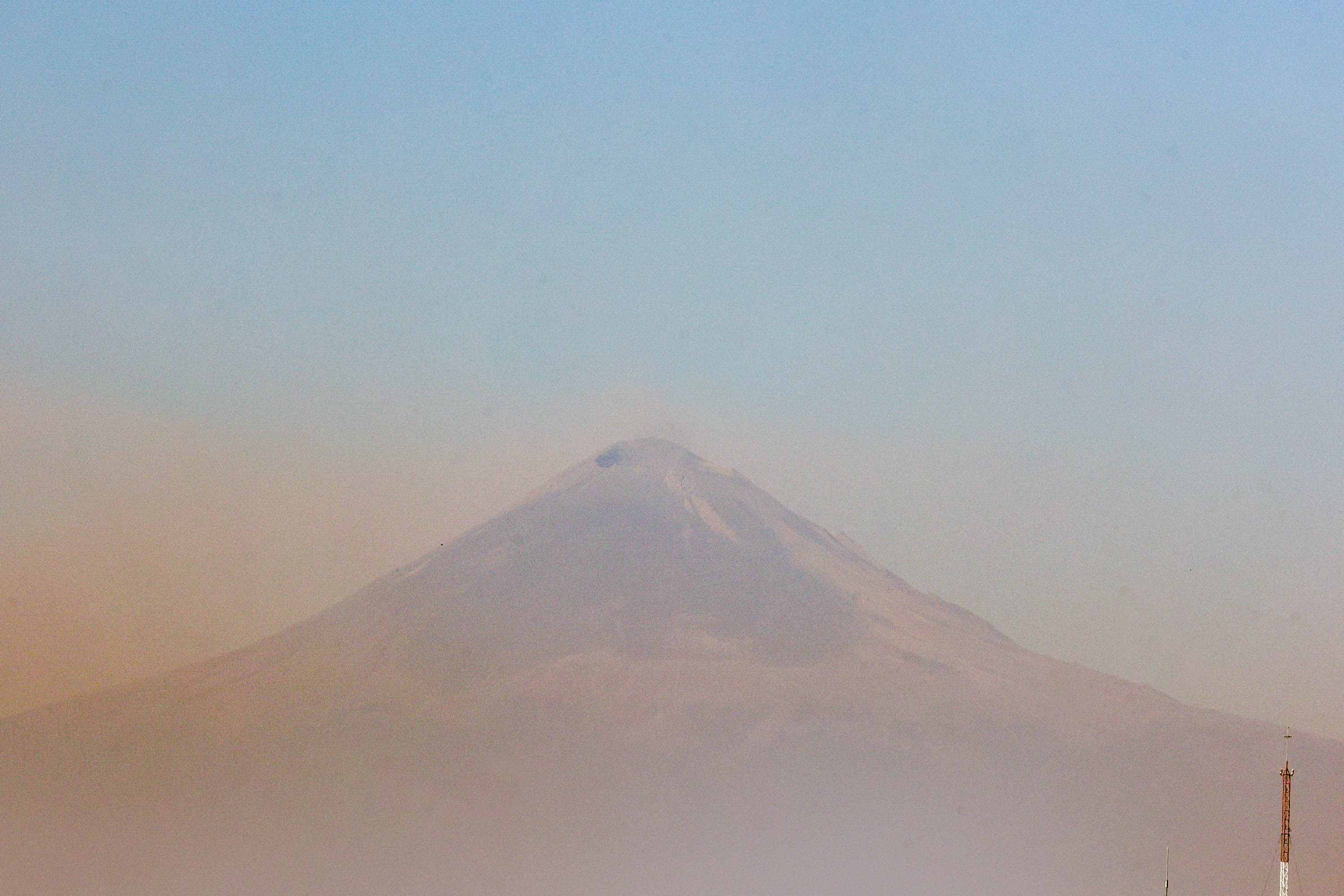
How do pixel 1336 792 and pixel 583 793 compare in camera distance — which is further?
pixel 583 793

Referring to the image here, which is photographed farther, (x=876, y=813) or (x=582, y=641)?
(x=582, y=641)

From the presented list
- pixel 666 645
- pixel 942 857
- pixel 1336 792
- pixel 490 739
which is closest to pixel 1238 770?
pixel 1336 792

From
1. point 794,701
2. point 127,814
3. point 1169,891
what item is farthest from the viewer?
point 794,701

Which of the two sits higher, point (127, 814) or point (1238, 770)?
point (1238, 770)

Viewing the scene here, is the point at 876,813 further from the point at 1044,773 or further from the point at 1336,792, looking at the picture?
the point at 1336,792

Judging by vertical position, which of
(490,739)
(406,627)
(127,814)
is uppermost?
(406,627)

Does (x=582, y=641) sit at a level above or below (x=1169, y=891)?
above

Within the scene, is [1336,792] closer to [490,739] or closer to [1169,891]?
[1169,891]

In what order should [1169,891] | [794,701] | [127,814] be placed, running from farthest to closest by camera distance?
[794,701], [127,814], [1169,891]

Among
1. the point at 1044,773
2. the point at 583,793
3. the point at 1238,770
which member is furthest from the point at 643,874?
the point at 1238,770
